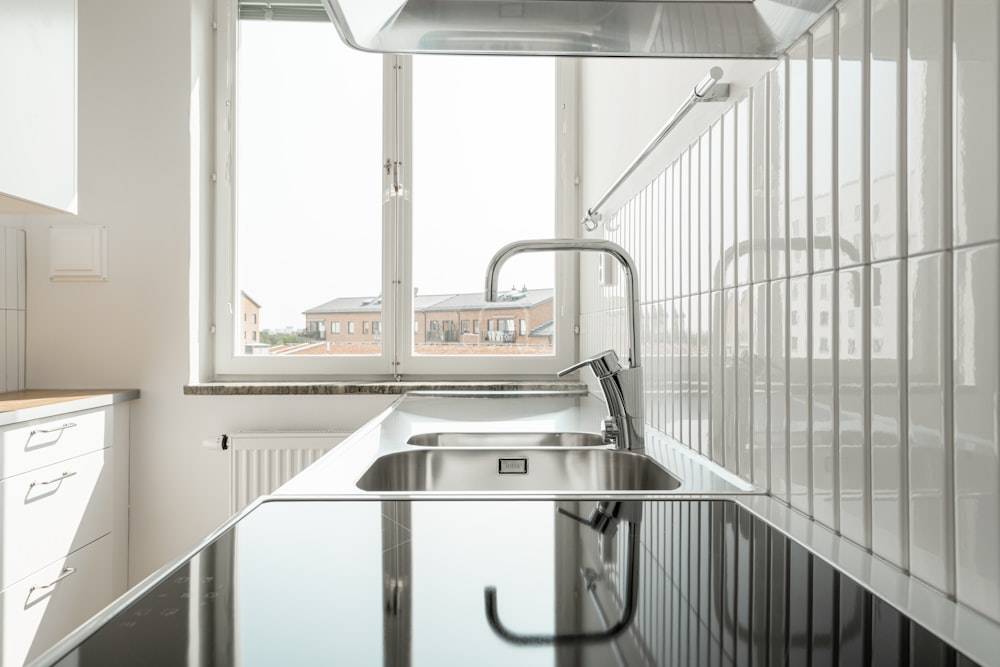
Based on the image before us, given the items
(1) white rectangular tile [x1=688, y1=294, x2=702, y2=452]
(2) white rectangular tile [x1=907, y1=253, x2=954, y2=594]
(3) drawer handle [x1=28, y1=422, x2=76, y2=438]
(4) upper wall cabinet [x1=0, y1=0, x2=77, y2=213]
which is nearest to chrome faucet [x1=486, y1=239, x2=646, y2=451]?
(1) white rectangular tile [x1=688, y1=294, x2=702, y2=452]

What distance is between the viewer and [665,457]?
3.72 ft

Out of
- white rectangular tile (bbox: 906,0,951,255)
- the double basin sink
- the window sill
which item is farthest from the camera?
the window sill

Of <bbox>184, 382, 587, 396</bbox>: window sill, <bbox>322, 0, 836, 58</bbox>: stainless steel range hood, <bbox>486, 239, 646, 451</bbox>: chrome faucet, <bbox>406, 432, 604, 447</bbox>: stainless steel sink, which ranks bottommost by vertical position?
<bbox>406, 432, 604, 447</bbox>: stainless steel sink

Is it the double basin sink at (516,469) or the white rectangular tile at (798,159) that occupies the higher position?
the white rectangular tile at (798,159)

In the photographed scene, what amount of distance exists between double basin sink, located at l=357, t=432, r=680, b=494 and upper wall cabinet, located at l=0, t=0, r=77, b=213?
136 cm

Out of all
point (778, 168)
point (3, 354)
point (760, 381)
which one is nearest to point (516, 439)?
point (760, 381)

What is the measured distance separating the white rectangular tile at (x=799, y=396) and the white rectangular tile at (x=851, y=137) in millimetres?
96

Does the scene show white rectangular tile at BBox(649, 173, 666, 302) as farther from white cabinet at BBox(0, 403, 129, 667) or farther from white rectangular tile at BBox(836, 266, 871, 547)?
white cabinet at BBox(0, 403, 129, 667)

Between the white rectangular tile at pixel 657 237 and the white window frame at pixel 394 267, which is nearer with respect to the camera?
the white rectangular tile at pixel 657 237

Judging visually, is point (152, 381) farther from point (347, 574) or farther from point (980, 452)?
point (980, 452)

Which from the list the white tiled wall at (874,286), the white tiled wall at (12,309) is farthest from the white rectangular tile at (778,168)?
the white tiled wall at (12,309)

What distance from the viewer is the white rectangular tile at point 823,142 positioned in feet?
2.30

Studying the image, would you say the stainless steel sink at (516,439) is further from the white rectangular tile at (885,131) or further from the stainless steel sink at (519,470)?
the white rectangular tile at (885,131)

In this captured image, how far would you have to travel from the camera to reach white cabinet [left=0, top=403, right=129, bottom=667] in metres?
1.83
